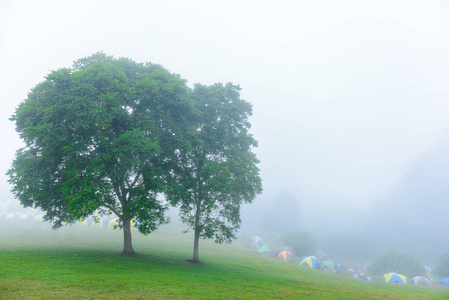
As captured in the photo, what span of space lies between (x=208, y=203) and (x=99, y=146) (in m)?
11.0

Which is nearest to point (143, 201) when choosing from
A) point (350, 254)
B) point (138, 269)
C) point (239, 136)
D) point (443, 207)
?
point (138, 269)

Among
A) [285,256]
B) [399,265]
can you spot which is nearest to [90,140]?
[285,256]

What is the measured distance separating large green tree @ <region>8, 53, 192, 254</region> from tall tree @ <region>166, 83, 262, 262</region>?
10.1 feet

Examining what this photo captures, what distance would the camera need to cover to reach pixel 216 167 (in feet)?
80.4

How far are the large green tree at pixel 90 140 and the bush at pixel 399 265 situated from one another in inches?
2251

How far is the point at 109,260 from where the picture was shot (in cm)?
2189

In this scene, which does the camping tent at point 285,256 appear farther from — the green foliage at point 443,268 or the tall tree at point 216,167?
the tall tree at point 216,167

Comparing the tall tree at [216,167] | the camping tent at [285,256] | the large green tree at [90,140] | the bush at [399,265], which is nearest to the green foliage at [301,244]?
the camping tent at [285,256]

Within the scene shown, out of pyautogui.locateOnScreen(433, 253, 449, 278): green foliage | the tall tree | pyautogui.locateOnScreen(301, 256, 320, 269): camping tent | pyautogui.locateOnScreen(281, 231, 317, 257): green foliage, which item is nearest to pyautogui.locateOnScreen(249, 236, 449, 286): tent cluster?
pyautogui.locateOnScreen(301, 256, 320, 269): camping tent

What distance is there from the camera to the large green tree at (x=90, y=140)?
20.4 metres

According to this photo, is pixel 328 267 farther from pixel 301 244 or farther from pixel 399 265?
pixel 301 244

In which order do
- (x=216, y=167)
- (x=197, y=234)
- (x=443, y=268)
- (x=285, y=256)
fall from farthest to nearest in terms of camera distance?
(x=285, y=256), (x=443, y=268), (x=197, y=234), (x=216, y=167)

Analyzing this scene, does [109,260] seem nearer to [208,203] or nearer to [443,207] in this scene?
[208,203]

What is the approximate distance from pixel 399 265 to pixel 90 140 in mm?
64949
